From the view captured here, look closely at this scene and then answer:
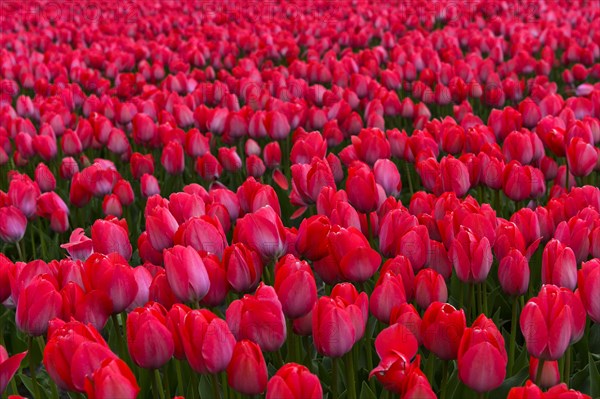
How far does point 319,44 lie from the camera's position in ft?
23.7

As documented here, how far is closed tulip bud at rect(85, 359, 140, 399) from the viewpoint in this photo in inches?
58.7

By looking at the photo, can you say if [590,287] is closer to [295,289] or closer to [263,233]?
[295,289]

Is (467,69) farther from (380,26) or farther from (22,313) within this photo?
(22,313)

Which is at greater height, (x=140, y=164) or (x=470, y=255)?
(x=470, y=255)

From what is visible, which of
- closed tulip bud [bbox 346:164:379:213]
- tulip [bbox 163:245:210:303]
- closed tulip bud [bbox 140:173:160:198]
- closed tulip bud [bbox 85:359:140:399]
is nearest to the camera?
closed tulip bud [bbox 85:359:140:399]

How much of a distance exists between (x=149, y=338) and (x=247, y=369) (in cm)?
26

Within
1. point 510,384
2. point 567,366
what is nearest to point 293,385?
point 510,384

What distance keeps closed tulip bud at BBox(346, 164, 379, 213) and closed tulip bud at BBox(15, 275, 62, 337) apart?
1.05 metres

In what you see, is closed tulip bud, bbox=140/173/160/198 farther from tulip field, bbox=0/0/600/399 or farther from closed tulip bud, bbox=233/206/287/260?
closed tulip bud, bbox=233/206/287/260

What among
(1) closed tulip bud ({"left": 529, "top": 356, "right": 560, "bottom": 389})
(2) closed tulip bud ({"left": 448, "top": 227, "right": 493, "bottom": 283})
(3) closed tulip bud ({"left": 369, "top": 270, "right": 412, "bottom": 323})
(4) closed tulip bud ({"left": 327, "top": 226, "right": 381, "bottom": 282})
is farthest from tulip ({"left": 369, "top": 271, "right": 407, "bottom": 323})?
(1) closed tulip bud ({"left": 529, "top": 356, "right": 560, "bottom": 389})

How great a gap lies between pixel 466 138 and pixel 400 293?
182 cm

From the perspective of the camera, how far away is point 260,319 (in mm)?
1735

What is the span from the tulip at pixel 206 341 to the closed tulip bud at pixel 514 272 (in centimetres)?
86

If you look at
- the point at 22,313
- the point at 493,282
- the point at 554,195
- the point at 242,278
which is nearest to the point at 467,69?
the point at 554,195
